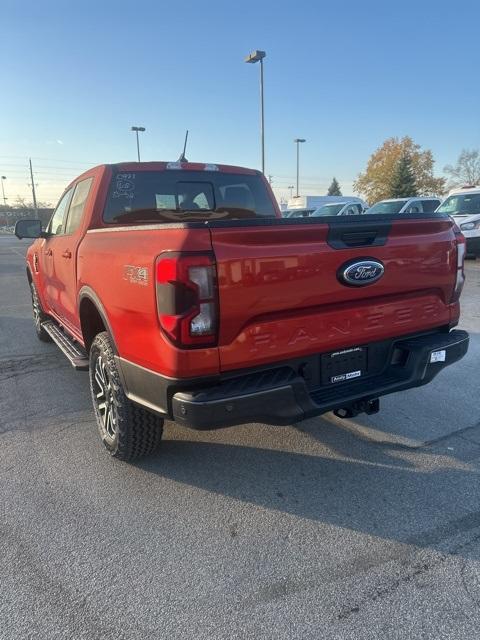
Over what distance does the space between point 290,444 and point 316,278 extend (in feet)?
4.79

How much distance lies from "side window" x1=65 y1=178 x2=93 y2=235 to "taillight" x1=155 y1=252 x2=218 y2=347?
6.72ft

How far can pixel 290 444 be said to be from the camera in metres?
3.45

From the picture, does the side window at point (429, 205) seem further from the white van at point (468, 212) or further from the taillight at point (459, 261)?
the taillight at point (459, 261)

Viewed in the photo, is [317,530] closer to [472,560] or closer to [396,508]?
[396,508]

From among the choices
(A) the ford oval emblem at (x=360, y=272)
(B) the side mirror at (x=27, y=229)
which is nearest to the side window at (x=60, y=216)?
(B) the side mirror at (x=27, y=229)

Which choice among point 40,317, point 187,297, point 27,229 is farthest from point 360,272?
point 40,317

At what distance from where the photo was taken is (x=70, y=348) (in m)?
4.34

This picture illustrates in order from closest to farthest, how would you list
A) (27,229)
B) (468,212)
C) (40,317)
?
(27,229), (40,317), (468,212)

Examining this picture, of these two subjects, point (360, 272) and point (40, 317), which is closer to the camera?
point (360, 272)

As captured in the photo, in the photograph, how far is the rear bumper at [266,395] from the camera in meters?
2.32

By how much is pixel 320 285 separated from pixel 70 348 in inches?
107

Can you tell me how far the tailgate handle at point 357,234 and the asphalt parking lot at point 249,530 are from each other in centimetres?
148

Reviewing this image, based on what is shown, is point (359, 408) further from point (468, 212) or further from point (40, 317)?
point (468, 212)

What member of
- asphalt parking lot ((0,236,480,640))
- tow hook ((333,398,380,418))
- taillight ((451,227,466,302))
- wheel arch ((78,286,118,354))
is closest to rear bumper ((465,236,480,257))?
asphalt parking lot ((0,236,480,640))
